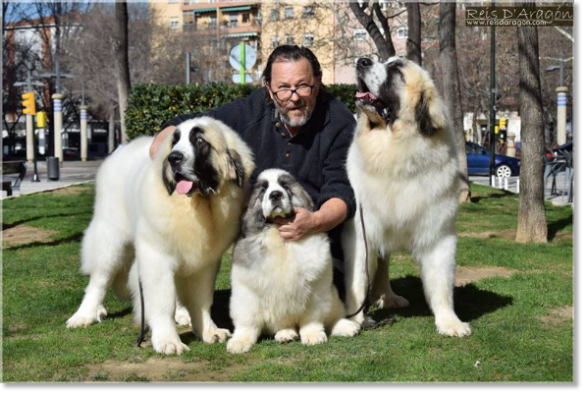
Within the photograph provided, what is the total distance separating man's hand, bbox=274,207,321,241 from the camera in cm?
430

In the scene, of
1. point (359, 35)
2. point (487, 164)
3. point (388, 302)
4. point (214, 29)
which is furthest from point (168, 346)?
point (214, 29)

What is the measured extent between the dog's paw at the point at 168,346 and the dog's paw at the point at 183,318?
30.9 inches

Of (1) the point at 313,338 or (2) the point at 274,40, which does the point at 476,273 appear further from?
(2) the point at 274,40

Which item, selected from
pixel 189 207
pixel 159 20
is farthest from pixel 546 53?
pixel 189 207

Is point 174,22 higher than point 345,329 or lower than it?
higher

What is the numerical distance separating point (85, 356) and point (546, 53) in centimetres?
3858

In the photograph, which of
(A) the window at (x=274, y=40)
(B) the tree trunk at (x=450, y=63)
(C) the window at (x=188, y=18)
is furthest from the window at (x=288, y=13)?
(C) the window at (x=188, y=18)

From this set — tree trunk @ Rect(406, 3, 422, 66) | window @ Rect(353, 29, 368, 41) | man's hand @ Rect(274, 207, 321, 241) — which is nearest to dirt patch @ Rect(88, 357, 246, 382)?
man's hand @ Rect(274, 207, 321, 241)

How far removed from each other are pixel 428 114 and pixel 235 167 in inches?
53.2

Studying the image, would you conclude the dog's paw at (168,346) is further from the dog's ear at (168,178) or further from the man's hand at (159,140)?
the man's hand at (159,140)

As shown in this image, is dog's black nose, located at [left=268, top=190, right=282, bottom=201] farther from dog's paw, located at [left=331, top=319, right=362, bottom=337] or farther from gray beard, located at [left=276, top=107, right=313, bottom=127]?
dog's paw, located at [left=331, top=319, right=362, bottom=337]

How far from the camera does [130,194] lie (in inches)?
186

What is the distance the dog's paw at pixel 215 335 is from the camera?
4582mm

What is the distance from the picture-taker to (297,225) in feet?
14.2
